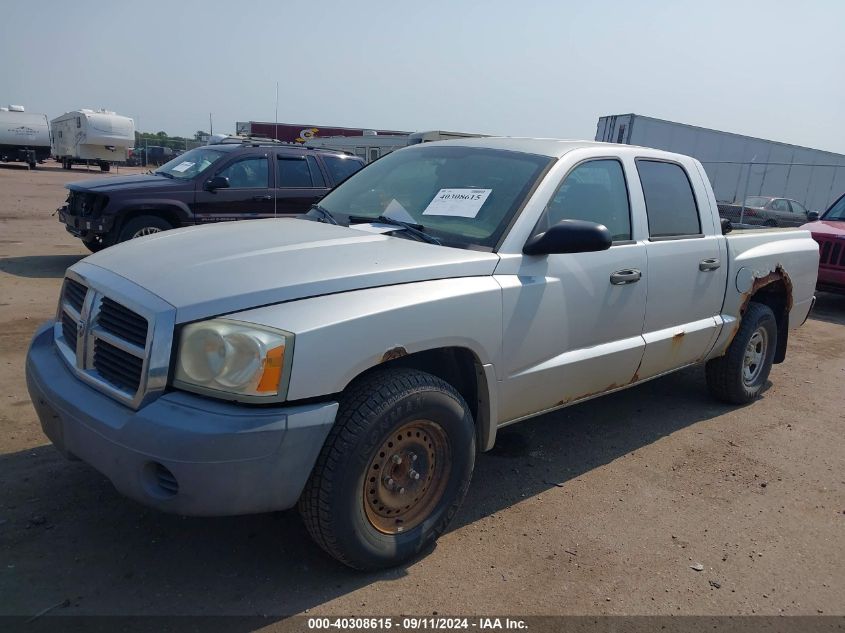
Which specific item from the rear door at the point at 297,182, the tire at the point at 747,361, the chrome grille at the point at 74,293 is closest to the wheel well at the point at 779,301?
the tire at the point at 747,361

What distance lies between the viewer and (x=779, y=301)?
5.62 metres

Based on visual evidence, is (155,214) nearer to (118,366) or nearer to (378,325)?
(118,366)

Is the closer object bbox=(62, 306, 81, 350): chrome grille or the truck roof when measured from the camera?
bbox=(62, 306, 81, 350): chrome grille

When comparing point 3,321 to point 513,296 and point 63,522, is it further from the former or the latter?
point 513,296

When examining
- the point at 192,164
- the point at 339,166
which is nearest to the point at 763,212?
the point at 339,166

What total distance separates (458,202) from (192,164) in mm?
6860

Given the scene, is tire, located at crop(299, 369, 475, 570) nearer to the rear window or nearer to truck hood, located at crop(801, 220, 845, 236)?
the rear window

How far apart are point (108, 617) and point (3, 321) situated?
4687 mm

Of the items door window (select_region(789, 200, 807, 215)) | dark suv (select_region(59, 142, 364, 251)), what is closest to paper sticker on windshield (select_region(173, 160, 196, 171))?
dark suv (select_region(59, 142, 364, 251))

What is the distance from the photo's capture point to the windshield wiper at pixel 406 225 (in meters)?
3.36

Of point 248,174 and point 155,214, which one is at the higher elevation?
point 248,174

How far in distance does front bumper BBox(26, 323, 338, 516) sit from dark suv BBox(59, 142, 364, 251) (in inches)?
264

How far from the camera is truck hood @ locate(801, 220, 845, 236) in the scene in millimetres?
9648

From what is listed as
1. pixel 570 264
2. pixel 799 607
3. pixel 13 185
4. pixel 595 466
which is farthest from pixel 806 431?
pixel 13 185
